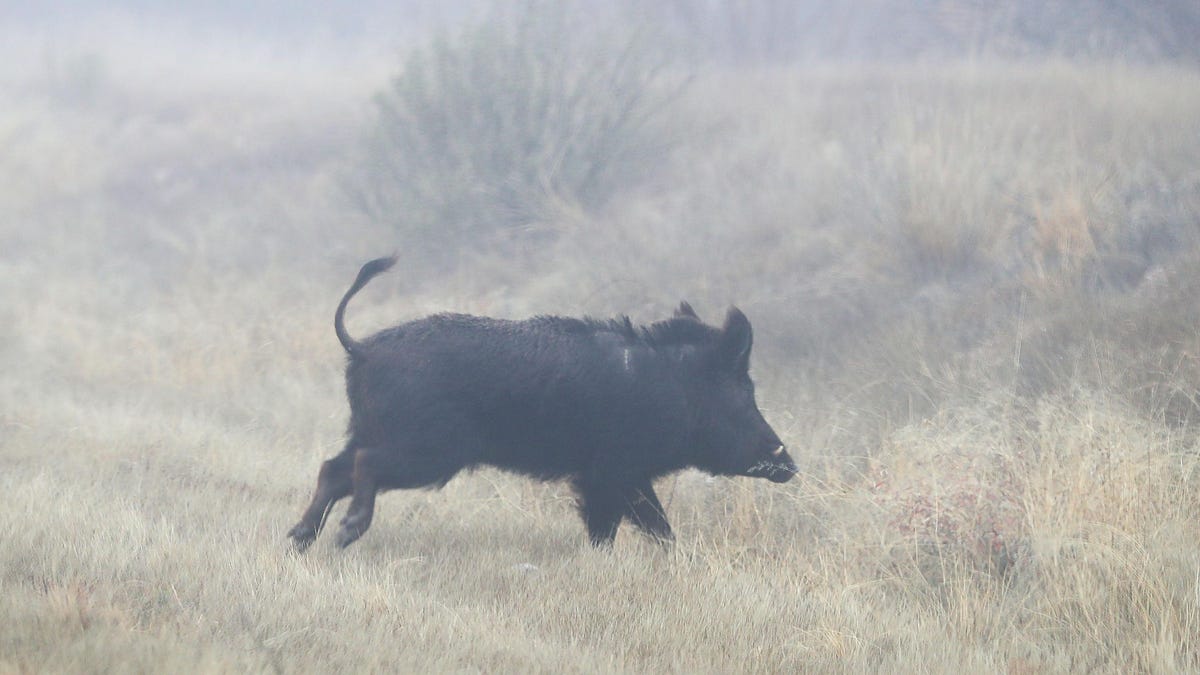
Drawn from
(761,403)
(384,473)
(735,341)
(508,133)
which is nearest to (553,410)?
(384,473)

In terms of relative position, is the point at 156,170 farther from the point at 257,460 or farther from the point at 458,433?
the point at 458,433

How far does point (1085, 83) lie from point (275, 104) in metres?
15.3

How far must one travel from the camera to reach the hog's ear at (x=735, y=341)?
6418 mm

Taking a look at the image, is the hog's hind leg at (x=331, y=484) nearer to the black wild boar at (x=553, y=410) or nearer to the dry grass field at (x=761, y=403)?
the black wild boar at (x=553, y=410)

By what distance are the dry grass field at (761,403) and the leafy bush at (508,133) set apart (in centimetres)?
63

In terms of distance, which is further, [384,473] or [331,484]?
[331,484]

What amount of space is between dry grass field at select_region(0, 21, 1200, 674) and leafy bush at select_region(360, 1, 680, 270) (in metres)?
0.63

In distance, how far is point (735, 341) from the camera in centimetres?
645

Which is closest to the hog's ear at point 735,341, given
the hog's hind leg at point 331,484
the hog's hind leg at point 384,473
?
the hog's hind leg at point 384,473

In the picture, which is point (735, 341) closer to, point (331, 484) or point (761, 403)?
point (331, 484)

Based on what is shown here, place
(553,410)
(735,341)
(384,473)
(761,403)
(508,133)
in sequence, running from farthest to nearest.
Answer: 1. (508,133)
2. (761,403)
3. (735,341)
4. (553,410)
5. (384,473)

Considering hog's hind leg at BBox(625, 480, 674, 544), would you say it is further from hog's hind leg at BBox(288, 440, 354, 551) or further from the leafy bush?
the leafy bush

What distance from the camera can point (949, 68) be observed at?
1773 cm

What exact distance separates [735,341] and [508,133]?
31.4 feet
